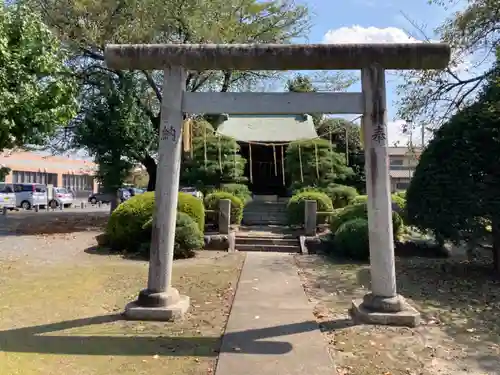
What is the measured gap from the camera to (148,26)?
18.0 meters

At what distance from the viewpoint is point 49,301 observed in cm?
766

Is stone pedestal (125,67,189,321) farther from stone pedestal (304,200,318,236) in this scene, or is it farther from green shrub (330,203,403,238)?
stone pedestal (304,200,318,236)

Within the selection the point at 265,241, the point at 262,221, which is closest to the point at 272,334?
the point at 265,241

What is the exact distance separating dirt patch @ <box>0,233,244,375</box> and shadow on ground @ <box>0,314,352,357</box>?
0.04 ft

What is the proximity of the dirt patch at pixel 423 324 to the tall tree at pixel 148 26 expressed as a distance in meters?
11.5

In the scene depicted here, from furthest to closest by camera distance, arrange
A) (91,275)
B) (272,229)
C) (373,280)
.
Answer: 1. (272,229)
2. (91,275)
3. (373,280)

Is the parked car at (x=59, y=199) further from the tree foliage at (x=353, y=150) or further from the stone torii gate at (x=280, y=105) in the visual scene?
the stone torii gate at (x=280, y=105)

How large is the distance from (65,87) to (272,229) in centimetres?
932

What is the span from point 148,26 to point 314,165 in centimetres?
844

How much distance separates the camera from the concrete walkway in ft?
16.2

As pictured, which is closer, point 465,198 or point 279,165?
point 465,198

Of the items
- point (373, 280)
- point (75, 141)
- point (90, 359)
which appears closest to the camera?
point (90, 359)

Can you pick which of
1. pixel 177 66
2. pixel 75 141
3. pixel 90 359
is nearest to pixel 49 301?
pixel 90 359

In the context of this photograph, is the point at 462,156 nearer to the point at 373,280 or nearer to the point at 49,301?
the point at 373,280
